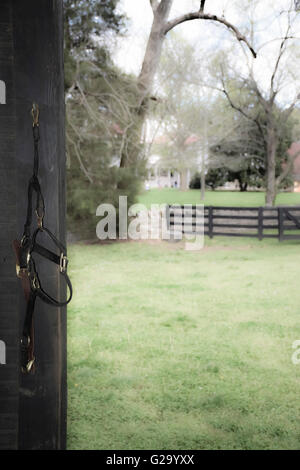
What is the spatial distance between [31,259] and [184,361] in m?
2.73

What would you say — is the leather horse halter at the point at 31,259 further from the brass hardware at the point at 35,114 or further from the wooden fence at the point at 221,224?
the wooden fence at the point at 221,224

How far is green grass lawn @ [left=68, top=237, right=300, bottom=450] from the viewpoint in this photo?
3.09 meters

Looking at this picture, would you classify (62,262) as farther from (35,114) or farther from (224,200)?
(224,200)

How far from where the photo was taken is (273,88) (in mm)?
20328

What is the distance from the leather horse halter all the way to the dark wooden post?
69 millimetres

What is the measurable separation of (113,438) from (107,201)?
374 inches

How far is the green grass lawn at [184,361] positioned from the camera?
309cm

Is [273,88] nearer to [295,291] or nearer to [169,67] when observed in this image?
[169,67]

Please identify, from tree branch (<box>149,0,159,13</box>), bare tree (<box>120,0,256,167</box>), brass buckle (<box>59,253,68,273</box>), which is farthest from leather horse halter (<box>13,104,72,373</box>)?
tree branch (<box>149,0,159,13</box>)

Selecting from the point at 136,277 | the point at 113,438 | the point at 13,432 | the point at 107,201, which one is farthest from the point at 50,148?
the point at 107,201

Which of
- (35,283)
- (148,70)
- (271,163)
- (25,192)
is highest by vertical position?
(148,70)

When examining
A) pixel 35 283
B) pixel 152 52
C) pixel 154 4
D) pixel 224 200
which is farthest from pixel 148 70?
pixel 224 200

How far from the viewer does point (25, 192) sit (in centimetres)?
202
